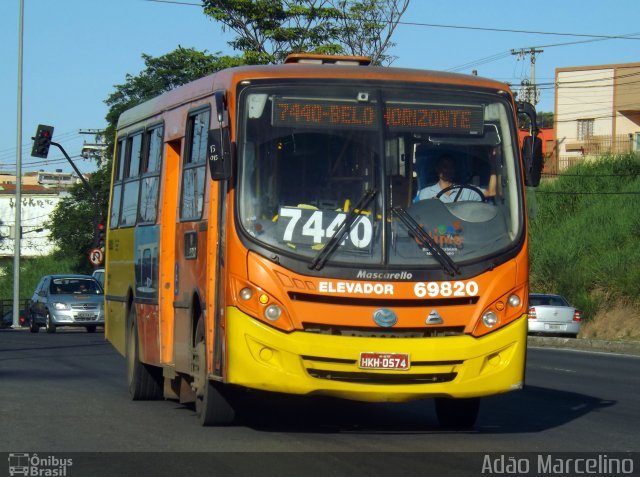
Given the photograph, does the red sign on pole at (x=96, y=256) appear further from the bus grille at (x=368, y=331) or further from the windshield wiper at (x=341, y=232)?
the bus grille at (x=368, y=331)

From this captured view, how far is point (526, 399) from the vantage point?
13.7 metres

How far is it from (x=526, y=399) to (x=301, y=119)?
18.2 feet

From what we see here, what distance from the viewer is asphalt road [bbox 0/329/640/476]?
8898 mm

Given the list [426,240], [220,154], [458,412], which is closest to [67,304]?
[458,412]

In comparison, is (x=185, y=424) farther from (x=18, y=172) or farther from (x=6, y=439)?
(x=18, y=172)

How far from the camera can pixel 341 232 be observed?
30.3 feet

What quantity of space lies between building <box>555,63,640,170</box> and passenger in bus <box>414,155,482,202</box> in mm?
46671

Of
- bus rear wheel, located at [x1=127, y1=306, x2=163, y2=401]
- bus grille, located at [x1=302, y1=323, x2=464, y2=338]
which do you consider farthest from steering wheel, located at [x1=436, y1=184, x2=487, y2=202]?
bus rear wheel, located at [x1=127, y1=306, x2=163, y2=401]

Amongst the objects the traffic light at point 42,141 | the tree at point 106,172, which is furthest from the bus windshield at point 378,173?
the tree at point 106,172

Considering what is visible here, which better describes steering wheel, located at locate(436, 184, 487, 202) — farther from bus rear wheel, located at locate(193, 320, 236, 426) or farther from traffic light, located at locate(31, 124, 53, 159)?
traffic light, located at locate(31, 124, 53, 159)

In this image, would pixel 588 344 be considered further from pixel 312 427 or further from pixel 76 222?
pixel 76 222

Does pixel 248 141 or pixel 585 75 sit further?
pixel 585 75

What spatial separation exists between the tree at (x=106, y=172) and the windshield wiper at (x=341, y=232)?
37.0 metres
